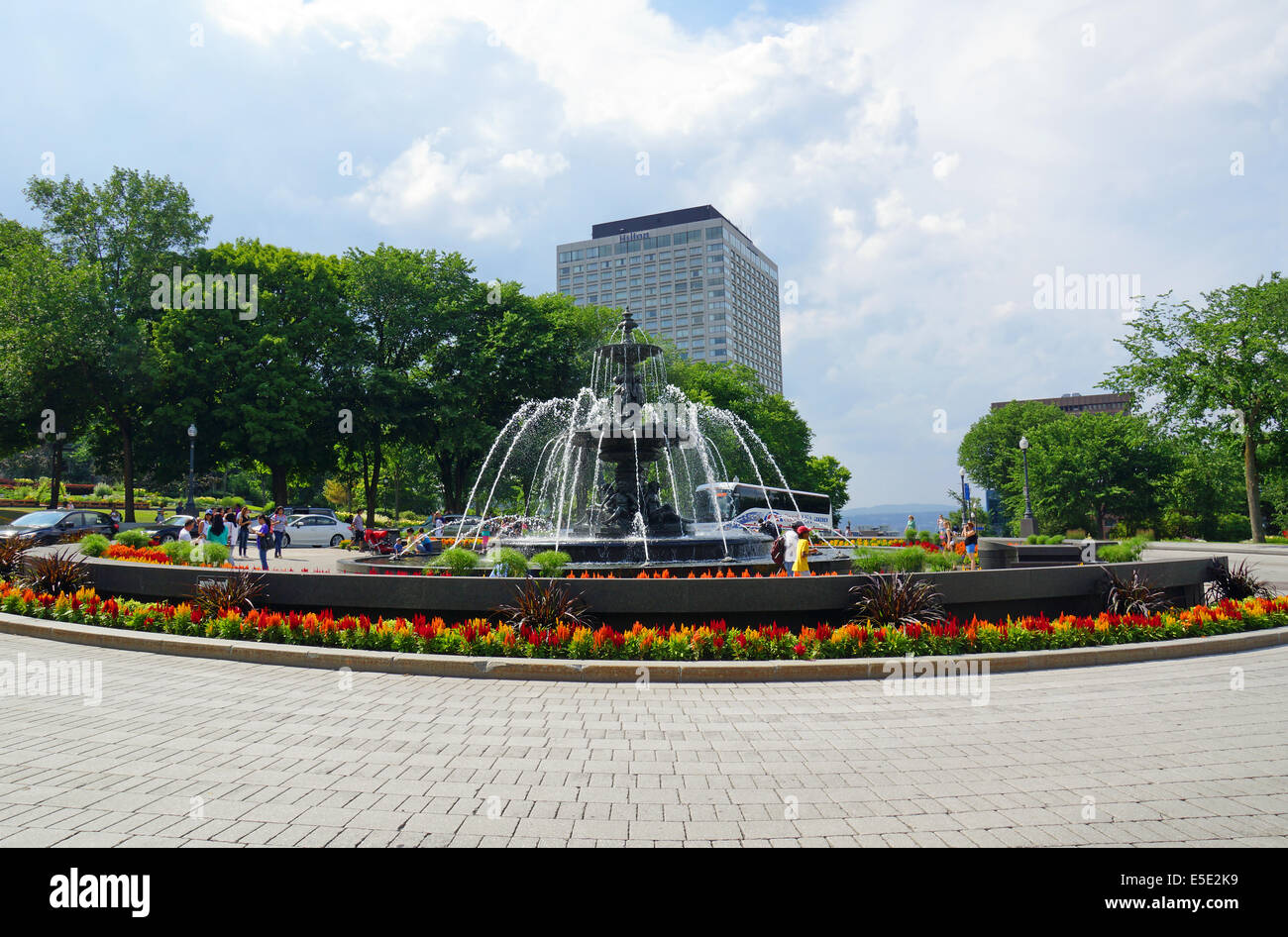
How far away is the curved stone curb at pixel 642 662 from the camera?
884cm

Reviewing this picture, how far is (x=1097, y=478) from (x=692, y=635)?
62.2 meters

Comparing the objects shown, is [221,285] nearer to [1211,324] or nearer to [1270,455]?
[1211,324]

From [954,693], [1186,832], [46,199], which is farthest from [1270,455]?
[46,199]

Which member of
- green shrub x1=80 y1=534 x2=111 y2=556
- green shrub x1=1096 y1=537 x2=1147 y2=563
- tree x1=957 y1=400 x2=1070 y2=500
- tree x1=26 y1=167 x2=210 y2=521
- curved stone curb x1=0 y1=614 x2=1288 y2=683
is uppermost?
tree x1=26 y1=167 x2=210 y2=521

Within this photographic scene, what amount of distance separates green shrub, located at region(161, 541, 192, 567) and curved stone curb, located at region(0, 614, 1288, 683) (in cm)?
573

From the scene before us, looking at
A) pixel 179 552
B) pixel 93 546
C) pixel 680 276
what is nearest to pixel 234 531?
pixel 179 552

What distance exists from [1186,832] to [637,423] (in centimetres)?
1494

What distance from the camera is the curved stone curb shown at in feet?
29.0

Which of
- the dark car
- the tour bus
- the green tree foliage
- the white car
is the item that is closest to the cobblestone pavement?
the dark car

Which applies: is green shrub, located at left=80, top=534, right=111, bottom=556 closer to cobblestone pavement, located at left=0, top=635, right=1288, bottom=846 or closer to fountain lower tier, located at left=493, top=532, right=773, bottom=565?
cobblestone pavement, located at left=0, top=635, right=1288, bottom=846

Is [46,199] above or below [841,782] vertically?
above

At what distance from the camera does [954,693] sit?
27.0 ft

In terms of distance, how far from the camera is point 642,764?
18.5ft

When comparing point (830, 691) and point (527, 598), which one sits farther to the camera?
point (527, 598)
